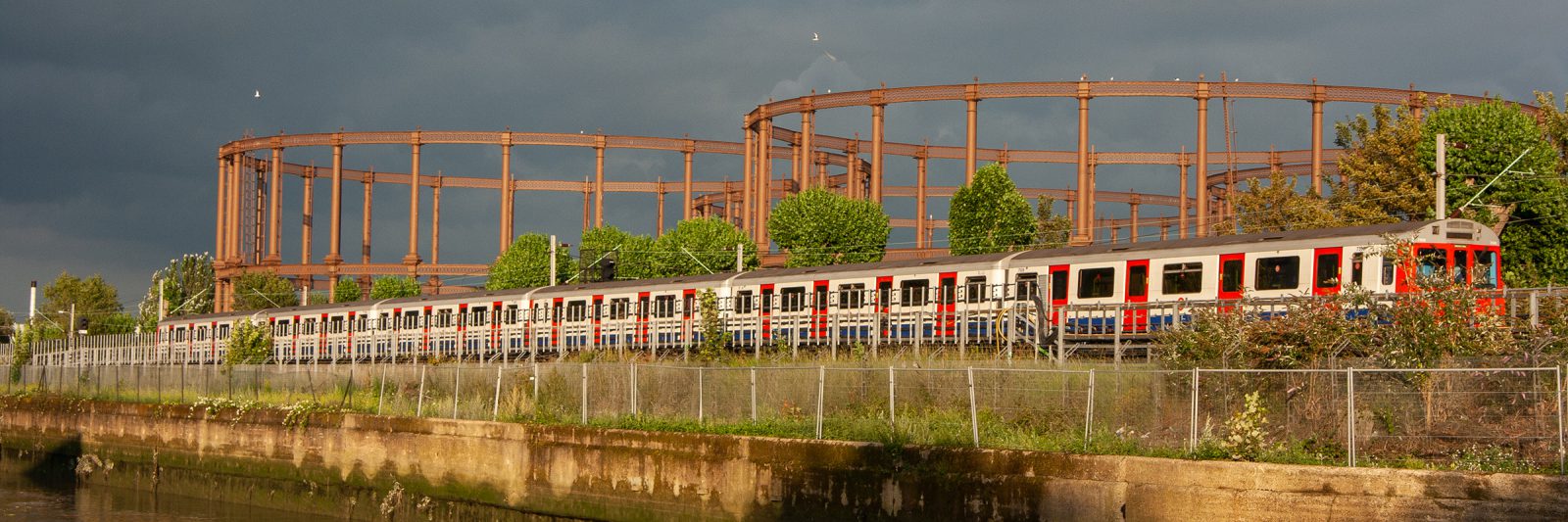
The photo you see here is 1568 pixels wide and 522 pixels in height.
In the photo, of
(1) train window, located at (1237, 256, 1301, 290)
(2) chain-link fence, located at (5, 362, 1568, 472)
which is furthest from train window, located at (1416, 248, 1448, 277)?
(2) chain-link fence, located at (5, 362, 1568, 472)

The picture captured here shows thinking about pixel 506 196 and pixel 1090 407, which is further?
pixel 506 196

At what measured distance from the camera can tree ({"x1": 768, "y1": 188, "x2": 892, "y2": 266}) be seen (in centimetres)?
6869

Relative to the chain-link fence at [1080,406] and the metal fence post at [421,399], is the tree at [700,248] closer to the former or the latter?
the metal fence post at [421,399]

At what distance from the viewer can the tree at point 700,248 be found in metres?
76.8

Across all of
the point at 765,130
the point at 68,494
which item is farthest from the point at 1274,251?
the point at 765,130

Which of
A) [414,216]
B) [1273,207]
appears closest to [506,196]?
[414,216]

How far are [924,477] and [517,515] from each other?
9611 millimetres

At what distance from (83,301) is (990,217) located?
324 ft

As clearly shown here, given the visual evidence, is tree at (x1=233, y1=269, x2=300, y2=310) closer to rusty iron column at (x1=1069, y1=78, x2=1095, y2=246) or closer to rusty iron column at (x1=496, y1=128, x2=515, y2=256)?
rusty iron column at (x1=496, y1=128, x2=515, y2=256)

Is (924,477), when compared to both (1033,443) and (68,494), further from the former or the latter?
(68,494)

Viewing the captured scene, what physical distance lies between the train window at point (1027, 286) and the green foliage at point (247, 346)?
88.5 feet

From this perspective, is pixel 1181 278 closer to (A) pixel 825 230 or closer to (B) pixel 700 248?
(A) pixel 825 230

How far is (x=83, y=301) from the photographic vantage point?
131m

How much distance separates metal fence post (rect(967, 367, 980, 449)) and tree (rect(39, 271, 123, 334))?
12134 centimetres
